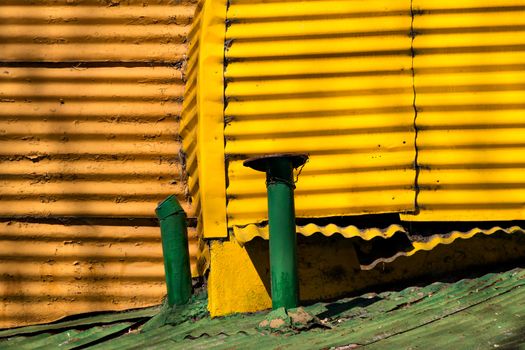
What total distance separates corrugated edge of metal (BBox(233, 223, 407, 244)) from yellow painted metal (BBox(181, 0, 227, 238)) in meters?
0.19

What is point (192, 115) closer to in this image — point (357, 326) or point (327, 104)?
point (327, 104)

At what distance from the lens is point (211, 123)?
6.91 meters

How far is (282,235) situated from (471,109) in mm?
1855

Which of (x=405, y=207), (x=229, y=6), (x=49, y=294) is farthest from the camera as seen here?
(x=49, y=294)

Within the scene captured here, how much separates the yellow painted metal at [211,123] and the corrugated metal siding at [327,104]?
0.07 meters

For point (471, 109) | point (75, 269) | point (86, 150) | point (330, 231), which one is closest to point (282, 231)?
point (330, 231)

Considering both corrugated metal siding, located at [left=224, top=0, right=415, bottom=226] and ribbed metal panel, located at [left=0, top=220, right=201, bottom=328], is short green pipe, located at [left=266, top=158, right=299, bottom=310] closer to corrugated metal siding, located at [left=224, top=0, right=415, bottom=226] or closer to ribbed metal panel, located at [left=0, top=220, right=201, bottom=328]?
corrugated metal siding, located at [left=224, top=0, right=415, bottom=226]

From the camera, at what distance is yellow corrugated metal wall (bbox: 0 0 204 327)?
7.89 metres

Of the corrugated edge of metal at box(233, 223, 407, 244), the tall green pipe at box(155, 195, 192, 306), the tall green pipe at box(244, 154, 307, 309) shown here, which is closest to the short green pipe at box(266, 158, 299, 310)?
the tall green pipe at box(244, 154, 307, 309)

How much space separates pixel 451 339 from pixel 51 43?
15.9 ft

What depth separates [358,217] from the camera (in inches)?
266

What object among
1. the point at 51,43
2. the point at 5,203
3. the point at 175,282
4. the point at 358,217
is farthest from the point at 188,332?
the point at 51,43

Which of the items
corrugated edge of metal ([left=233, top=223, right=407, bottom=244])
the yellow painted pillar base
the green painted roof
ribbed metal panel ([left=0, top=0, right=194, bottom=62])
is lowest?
the green painted roof

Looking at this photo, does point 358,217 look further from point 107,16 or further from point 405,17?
point 107,16
